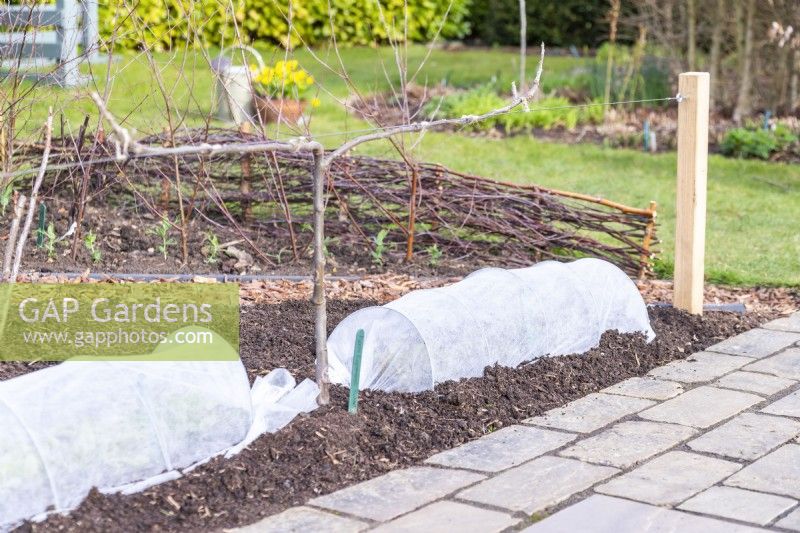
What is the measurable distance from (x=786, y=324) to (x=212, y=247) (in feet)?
9.32

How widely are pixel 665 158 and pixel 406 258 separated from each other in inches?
164

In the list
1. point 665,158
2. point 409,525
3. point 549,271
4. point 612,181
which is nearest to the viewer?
point 409,525

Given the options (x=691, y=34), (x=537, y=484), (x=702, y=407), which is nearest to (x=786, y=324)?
(x=702, y=407)

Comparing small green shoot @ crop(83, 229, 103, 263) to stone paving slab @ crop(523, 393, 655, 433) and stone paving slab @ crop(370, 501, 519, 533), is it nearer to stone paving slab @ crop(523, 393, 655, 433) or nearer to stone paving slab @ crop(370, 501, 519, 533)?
stone paving slab @ crop(523, 393, 655, 433)

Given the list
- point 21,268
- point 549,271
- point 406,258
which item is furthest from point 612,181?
point 21,268

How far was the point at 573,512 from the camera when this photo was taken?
3.10m

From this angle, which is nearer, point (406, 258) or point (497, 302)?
point (497, 302)

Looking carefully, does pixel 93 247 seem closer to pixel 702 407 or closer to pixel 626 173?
pixel 702 407

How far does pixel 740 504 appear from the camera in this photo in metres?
3.18

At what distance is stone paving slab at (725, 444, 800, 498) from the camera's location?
330cm

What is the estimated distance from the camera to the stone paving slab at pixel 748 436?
3.62m

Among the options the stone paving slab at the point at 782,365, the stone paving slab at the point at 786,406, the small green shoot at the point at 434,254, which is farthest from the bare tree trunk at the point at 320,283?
the small green shoot at the point at 434,254

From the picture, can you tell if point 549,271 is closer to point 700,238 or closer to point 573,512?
point 700,238

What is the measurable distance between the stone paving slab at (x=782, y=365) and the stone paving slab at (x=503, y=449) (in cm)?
121
